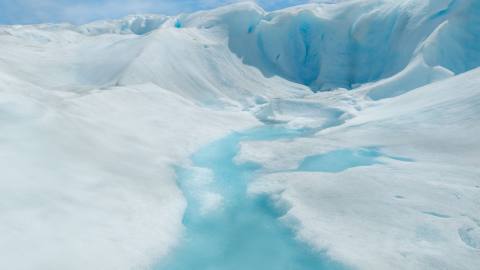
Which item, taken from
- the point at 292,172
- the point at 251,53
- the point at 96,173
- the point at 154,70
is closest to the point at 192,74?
the point at 154,70

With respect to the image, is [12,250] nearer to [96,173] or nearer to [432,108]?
Result: [96,173]

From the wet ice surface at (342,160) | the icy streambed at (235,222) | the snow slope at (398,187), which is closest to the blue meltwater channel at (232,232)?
the icy streambed at (235,222)

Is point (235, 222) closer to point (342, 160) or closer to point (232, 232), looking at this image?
point (232, 232)

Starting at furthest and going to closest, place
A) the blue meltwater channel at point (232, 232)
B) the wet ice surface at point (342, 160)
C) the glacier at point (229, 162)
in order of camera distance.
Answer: the wet ice surface at point (342, 160)
the blue meltwater channel at point (232, 232)
the glacier at point (229, 162)

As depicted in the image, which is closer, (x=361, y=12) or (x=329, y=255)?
(x=329, y=255)

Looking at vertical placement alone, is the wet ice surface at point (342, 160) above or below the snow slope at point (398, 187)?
below

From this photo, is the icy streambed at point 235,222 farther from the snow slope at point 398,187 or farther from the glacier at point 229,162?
the snow slope at point 398,187

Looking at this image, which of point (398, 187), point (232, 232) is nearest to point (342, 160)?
point (398, 187)
